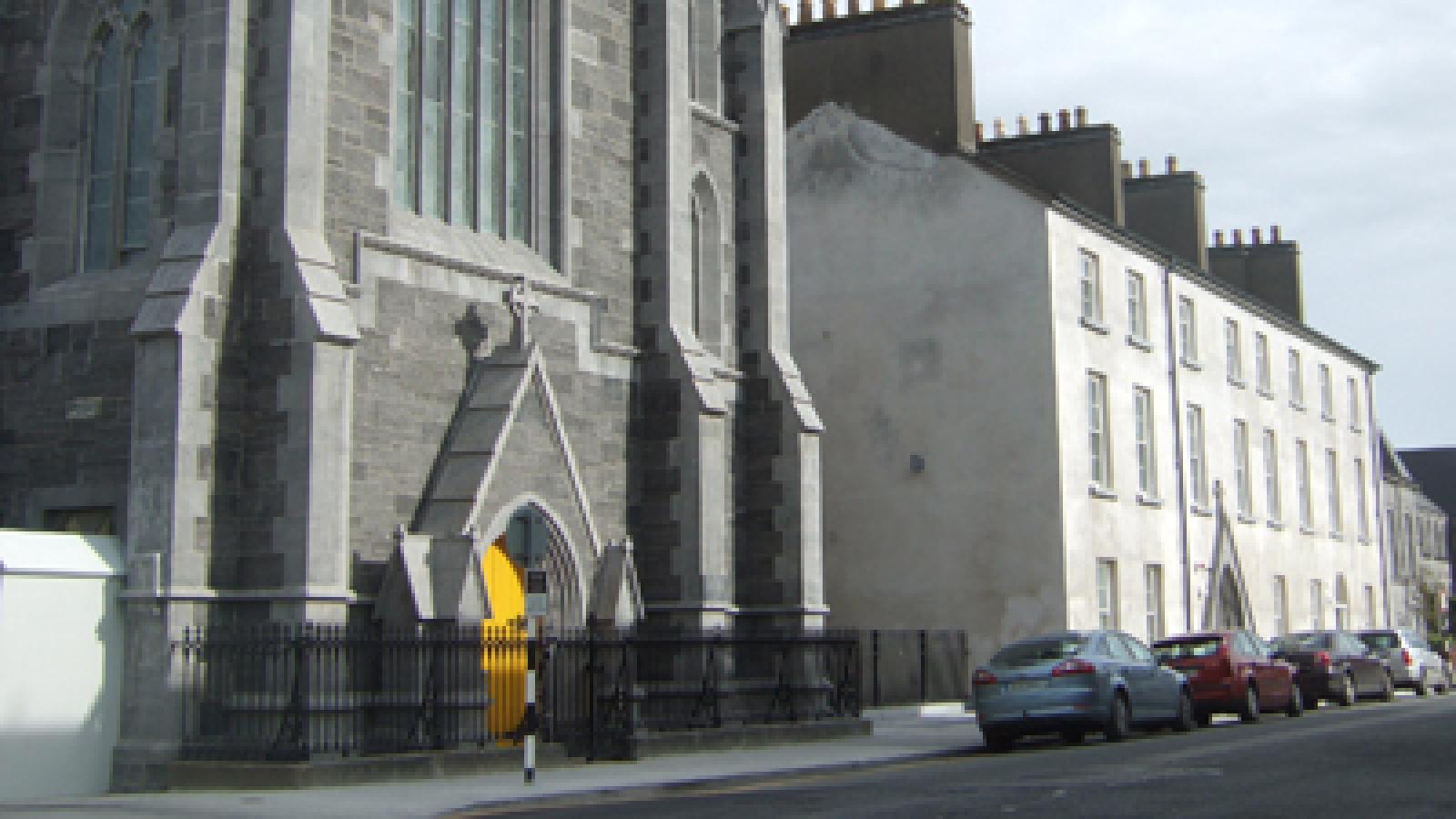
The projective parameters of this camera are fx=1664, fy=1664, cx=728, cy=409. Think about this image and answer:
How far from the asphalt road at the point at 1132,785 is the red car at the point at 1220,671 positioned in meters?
3.01

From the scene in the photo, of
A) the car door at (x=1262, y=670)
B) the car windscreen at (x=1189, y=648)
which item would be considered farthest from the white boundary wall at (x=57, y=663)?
the car door at (x=1262, y=670)

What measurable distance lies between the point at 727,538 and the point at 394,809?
438 inches

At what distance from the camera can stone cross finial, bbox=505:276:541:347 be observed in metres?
20.3

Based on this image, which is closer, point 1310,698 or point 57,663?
point 57,663

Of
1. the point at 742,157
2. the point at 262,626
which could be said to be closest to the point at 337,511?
the point at 262,626

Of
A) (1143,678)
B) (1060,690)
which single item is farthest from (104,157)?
(1143,678)

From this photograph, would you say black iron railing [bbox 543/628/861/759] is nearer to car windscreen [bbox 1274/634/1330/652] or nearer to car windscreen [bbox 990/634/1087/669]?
car windscreen [bbox 990/634/1087/669]

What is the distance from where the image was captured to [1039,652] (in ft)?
66.7

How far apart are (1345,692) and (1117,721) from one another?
11.2 meters

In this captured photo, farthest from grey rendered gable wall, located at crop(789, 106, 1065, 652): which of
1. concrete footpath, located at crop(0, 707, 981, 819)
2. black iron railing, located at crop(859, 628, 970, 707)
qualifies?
concrete footpath, located at crop(0, 707, 981, 819)

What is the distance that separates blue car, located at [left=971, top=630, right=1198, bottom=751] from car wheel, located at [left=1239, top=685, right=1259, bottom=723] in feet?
11.6

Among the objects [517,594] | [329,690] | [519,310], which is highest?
[519,310]

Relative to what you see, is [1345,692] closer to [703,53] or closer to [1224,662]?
[1224,662]

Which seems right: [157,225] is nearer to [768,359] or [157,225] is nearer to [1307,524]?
[768,359]
